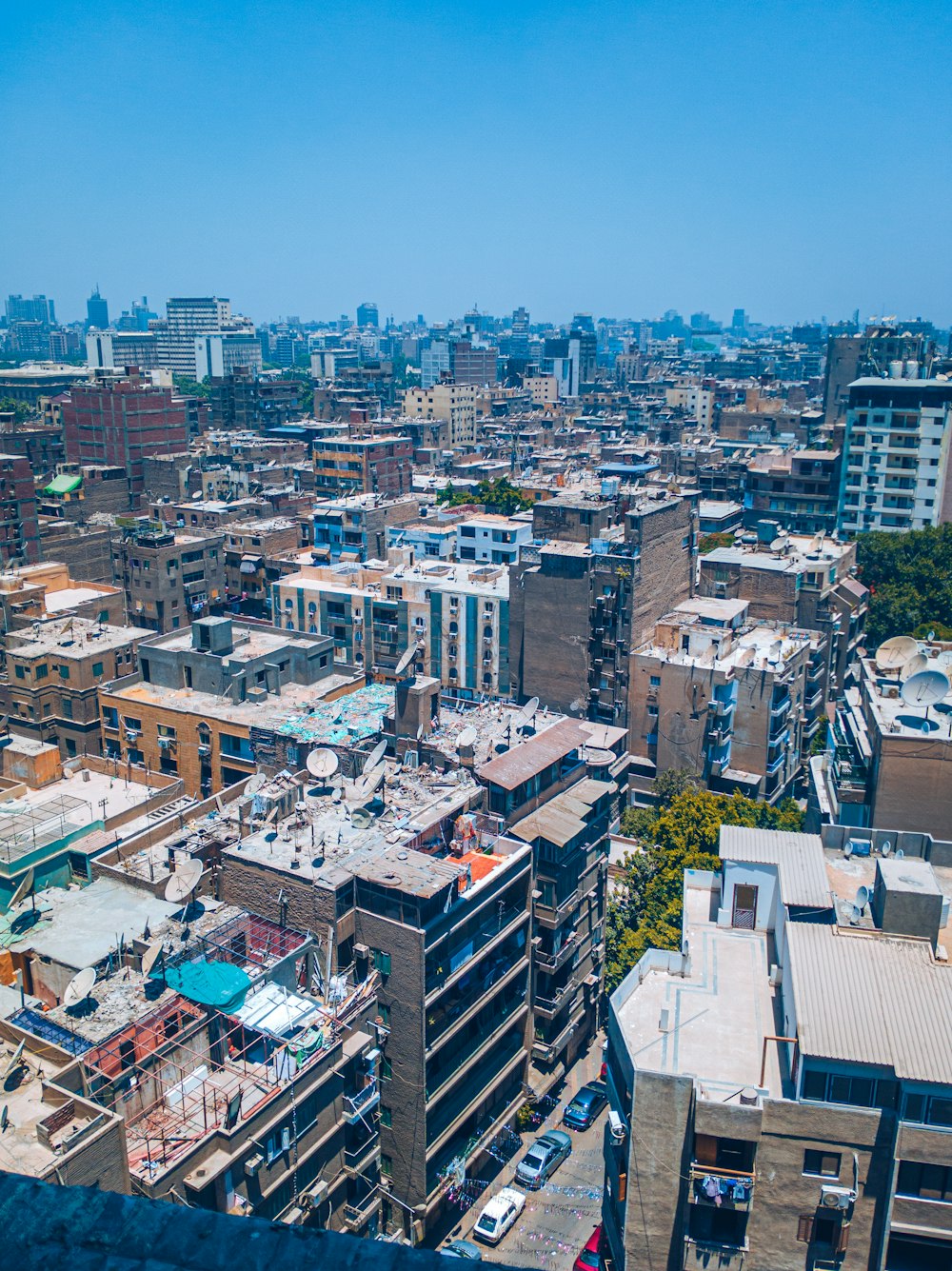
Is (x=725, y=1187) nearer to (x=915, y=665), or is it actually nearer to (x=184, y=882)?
(x=184, y=882)

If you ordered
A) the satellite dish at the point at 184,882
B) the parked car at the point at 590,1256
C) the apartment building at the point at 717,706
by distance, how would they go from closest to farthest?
the satellite dish at the point at 184,882
the parked car at the point at 590,1256
the apartment building at the point at 717,706

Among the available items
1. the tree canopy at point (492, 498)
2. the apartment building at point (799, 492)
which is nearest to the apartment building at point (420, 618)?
the tree canopy at point (492, 498)

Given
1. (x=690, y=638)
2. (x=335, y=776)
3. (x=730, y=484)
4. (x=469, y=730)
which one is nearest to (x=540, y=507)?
(x=690, y=638)

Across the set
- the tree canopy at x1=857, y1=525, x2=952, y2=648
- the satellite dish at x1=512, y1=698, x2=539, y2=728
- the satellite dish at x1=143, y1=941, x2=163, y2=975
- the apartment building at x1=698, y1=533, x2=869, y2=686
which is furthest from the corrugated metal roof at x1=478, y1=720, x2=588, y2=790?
the tree canopy at x1=857, y1=525, x2=952, y2=648

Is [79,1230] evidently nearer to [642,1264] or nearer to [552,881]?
[642,1264]

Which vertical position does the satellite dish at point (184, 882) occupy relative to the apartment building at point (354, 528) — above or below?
below

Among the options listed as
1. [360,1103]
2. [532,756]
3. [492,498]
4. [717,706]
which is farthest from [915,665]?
[492,498]

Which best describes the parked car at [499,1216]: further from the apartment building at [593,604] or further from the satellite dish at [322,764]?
the apartment building at [593,604]
